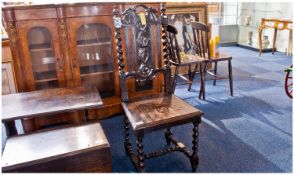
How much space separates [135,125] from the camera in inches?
61.9

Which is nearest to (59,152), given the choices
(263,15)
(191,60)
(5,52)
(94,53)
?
Answer: (94,53)

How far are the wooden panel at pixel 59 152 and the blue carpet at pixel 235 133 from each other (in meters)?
0.50

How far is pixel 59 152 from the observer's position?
1.37 meters

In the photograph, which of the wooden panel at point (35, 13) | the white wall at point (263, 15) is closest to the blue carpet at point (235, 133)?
the wooden panel at point (35, 13)

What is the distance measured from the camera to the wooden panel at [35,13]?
2.12 m

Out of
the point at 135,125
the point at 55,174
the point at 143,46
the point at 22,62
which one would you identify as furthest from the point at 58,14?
the point at 55,174

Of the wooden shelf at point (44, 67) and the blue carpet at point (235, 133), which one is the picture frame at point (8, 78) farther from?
the blue carpet at point (235, 133)

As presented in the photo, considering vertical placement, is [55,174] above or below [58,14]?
below

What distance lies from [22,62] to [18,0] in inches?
40.9

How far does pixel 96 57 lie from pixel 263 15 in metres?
4.28

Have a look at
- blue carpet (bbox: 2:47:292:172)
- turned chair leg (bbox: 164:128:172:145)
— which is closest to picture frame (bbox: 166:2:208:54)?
blue carpet (bbox: 2:47:292:172)

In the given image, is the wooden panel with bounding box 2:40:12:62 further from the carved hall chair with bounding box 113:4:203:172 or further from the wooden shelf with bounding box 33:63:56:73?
the carved hall chair with bounding box 113:4:203:172

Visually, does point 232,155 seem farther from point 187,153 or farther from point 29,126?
point 29,126

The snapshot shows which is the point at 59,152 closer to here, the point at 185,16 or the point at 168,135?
the point at 168,135
